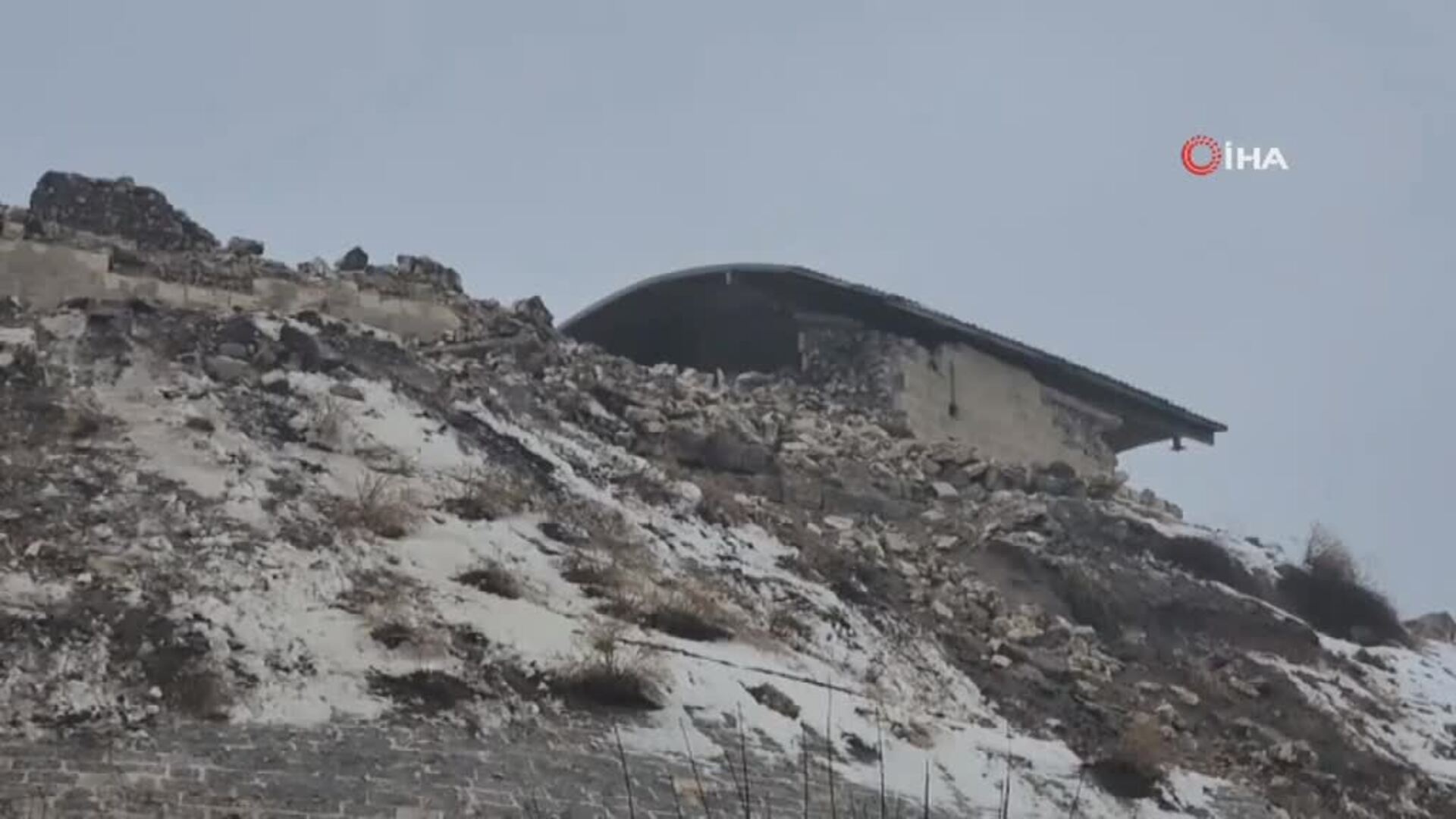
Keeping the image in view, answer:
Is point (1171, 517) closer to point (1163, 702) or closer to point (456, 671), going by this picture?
point (1163, 702)

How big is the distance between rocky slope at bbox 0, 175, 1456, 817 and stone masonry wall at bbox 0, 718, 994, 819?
0.64 ft

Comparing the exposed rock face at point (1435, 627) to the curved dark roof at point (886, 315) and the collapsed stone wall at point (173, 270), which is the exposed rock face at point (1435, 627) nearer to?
the curved dark roof at point (886, 315)

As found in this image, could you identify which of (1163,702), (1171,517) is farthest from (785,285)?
(1163,702)

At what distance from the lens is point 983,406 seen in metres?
21.1

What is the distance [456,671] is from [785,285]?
458 inches

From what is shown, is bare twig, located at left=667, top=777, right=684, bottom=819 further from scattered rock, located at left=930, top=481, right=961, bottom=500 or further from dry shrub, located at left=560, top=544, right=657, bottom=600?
scattered rock, located at left=930, top=481, right=961, bottom=500

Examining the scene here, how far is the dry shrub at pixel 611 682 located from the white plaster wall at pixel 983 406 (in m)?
9.78

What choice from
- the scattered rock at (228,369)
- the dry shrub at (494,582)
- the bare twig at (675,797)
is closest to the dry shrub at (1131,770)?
the bare twig at (675,797)

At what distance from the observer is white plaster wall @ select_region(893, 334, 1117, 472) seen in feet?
66.9

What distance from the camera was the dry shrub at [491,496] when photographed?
12.2 m

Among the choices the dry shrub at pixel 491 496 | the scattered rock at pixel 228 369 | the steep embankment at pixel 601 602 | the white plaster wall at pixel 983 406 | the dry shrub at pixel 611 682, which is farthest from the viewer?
the white plaster wall at pixel 983 406

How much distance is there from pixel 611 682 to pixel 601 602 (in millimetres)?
1409

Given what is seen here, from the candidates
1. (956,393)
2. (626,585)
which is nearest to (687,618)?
(626,585)

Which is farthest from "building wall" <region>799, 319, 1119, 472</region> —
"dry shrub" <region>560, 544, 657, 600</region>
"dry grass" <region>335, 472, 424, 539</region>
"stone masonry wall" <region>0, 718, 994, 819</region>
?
"stone masonry wall" <region>0, 718, 994, 819</region>
